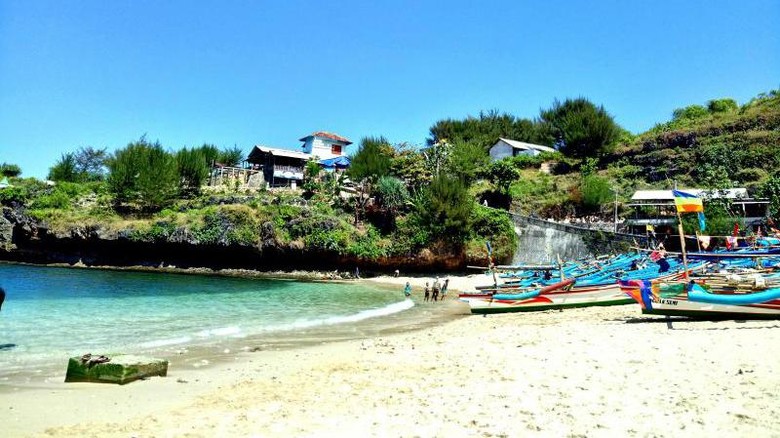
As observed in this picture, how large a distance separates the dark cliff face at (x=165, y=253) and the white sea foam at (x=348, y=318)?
18.9m

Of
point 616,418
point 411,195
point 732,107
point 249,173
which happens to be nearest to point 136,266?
point 249,173

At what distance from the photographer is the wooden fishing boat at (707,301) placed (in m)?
12.4

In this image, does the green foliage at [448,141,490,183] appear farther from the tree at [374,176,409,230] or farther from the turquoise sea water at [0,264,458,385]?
the turquoise sea water at [0,264,458,385]

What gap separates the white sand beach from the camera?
6.35 metres

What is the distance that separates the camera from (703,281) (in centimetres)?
1504

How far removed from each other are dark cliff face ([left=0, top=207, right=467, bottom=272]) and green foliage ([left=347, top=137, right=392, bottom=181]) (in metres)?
10.7

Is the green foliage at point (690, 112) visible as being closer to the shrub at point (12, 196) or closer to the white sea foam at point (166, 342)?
the white sea foam at point (166, 342)

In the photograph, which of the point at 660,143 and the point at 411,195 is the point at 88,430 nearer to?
the point at 411,195

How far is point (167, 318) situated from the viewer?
19.4 meters

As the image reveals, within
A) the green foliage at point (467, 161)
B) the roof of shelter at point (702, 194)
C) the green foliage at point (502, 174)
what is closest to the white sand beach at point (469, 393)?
the roof of shelter at point (702, 194)

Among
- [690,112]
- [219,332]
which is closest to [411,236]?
[219,332]

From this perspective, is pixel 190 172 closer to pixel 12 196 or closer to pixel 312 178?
pixel 312 178

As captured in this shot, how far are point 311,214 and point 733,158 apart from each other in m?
46.7

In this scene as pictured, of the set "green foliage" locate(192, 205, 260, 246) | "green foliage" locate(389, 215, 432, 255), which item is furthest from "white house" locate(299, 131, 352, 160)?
"green foliage" locate(389, 215, 432, 255)
